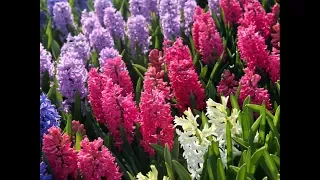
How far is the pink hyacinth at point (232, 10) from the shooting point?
118 inches

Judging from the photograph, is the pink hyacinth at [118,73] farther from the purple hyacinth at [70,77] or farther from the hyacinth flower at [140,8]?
the hyacinth flower at [140,8]

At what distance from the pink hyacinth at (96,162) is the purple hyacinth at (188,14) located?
5.06 feet

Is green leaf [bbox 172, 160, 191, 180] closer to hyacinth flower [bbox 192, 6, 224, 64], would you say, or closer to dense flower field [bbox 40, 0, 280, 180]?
dense flower field [bbox 40, 0, 280, 180]

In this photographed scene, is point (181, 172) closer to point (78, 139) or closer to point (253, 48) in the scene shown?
point (78, 139)

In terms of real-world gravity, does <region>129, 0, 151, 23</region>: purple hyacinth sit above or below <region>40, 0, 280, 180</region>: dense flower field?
above

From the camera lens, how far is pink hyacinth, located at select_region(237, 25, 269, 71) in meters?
2.24

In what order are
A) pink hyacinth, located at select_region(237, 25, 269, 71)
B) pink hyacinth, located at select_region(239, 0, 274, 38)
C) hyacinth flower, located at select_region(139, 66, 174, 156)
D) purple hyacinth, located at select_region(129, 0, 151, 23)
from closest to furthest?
hyacinth flower, located at select_region(139, 66, 174, 156) < pink hyacinth, located at select_region(237, 25, 269, 71) < pink hyacinth, located at select_region(239, 0, 274, 38) < purple hyacinth, located at select_region(129, 0, 151, 23)

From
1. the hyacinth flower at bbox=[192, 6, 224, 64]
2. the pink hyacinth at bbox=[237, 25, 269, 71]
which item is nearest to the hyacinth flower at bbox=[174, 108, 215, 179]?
the pink hyacinth at bbox=[237, 25, 269, 71]

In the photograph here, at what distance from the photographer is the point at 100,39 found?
2709mm

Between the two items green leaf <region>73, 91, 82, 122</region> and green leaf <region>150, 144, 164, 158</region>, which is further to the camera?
green leaf <region>73, 91, 82, 122</region>

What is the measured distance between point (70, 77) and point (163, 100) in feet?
A: 1.54

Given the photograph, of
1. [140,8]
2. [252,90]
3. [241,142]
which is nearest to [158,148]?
[241,142]
